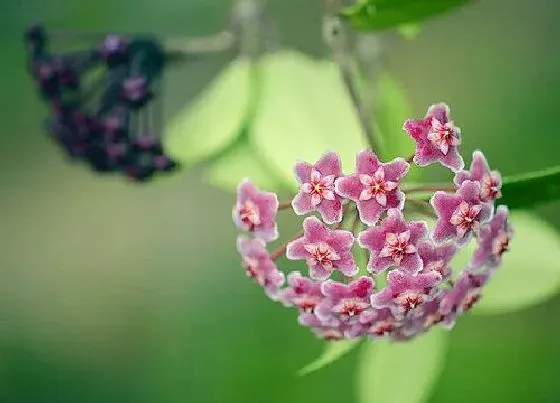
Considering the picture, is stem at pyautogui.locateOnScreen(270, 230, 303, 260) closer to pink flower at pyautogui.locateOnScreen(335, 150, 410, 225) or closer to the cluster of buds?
pink flower at pyautogui.locateOnScreen(335, 150, 410, 225)

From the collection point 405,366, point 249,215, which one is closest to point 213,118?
point 249,215

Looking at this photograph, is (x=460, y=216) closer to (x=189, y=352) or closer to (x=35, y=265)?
(x=189, y=352)

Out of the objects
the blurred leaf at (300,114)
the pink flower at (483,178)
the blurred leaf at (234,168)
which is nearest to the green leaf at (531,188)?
the pink flower at (483,178)

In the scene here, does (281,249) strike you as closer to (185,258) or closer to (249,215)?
Result: (249,215)

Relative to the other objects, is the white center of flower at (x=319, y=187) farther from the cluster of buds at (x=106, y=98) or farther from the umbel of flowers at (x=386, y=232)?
the cluster of buds at (x=106, y=98)

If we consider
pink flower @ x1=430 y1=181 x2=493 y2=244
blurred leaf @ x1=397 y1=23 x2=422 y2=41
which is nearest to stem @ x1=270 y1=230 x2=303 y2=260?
pink flower @ x1=430 y1=181 x2=493 y2=244

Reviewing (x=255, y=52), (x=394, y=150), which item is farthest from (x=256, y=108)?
(x=394, y=150)
